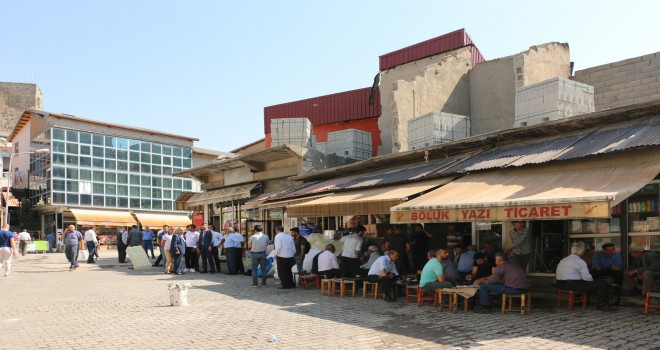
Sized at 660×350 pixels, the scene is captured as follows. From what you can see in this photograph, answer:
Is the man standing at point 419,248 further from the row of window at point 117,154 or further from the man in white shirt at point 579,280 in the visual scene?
the row of window at point 117,154

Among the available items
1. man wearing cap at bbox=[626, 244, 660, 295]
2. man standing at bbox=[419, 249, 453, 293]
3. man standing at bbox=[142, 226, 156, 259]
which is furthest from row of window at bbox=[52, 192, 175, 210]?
man wearing cap at bbox=[626, 244, 660, 295]

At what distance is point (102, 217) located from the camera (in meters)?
38.0

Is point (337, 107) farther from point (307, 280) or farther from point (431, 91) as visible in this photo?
point (307, 280)

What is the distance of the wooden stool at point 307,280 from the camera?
12695mm

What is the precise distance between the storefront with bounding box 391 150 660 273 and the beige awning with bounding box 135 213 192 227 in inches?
1333

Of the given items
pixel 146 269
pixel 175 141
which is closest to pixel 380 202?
pixel 146 269

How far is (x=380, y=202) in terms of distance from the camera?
420 inches

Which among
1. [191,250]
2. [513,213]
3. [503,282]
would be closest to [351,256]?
[503,282]

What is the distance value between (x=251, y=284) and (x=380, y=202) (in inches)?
182

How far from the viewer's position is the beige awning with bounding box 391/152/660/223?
7.17 metres

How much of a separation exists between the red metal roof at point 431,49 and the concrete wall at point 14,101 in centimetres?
5587

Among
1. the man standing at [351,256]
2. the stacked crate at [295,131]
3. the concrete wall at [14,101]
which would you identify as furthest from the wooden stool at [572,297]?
the concrete wall at [14,101]

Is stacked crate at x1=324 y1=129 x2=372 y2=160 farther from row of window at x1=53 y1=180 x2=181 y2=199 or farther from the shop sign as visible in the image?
row of window at x1=53 y1=180 x2=181 y2=199

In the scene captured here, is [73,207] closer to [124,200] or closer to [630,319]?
[124,200]
